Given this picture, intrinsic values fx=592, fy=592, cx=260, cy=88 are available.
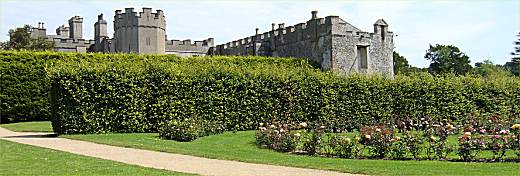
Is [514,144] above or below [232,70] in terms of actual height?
below

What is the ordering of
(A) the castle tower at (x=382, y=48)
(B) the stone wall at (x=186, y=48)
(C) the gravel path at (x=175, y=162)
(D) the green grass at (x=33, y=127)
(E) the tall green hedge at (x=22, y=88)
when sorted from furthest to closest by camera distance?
(B) the stone wall at (x=186, y=48) < (A) the castle tower at (x=382, y=48) < (E) the tall green hedge at (x=22, y=88) < (D) the green grass at (x=33, y=127) < (C) the gravel path at (x=175, y=162)

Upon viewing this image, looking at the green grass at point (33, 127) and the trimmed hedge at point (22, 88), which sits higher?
the trimmed hedge at point (22, 88)

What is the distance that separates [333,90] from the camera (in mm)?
24250

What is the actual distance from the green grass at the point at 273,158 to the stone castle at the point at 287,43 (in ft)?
50.6

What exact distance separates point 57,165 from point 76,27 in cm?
5075

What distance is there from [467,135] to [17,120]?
21257 millimetres

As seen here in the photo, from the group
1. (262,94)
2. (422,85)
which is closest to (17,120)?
(262,94)

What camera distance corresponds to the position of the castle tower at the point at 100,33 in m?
53.6

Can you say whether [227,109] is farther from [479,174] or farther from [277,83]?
[479,174]

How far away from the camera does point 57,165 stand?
36.8ft

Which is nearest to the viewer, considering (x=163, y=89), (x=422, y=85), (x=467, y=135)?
(x=467, y=135)

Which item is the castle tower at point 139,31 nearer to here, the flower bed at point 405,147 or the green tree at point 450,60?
the flower bed at point 405,147

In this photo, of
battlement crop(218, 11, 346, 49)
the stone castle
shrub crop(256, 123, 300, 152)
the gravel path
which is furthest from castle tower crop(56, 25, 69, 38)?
shrub crop(256, 123, 300, 152)

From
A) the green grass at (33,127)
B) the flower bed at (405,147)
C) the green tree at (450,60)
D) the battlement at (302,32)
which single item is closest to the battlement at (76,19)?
the battlement at (302,32)
